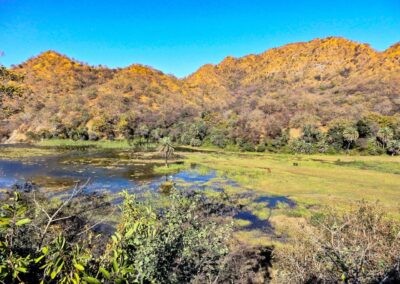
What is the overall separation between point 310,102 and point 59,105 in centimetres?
14521

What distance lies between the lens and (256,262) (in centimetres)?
2497

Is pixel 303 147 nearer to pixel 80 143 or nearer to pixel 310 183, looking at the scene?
pixel 310 183

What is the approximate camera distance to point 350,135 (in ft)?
319

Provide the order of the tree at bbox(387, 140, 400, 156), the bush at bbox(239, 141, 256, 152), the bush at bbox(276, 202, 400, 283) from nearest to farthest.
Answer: the bush at bbox(276, 202, 400, 283) < the tree at bbox(387, 140, 400, 156) < the bush at bbox(239, 141, 256, 152)

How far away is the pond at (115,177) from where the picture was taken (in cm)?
4581

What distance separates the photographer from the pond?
150ft

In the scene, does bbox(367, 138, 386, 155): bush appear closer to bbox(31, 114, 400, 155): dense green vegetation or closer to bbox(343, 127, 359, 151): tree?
bbox(31, 114, 400, 155): dense green vegetation

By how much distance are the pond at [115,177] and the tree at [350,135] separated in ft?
175

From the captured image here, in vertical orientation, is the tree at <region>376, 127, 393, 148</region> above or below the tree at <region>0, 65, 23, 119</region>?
below

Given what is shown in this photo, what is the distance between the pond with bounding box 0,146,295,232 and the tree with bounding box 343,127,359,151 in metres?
53.2

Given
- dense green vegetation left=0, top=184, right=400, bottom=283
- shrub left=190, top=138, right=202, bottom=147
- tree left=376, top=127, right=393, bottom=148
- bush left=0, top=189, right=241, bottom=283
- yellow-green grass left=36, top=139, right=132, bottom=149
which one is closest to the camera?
dense green vegetation left=0, top=184, right=400, bottom=283

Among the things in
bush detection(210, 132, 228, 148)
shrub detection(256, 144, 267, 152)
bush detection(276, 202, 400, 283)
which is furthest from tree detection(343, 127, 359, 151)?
bush detection(276, 202, 400, 283)

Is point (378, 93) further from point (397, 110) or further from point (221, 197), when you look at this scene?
point (221, 197)

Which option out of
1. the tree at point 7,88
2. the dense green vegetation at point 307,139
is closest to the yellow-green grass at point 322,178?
the dense green vegetation at point 307,139
